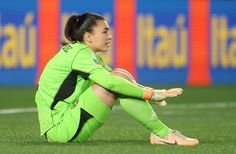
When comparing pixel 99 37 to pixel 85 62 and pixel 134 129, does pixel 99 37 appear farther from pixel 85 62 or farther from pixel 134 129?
pixel 134 129

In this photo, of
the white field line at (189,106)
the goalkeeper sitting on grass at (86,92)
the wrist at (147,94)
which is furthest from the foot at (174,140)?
the white field line at (189,106)

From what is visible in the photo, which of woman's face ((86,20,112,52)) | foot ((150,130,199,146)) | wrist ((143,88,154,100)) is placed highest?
woman's face ((86,20,112,52))

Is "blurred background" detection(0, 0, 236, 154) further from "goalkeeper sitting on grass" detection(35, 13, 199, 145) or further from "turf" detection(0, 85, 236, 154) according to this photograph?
"goalkeeper sitting on grass" detection(35, 13, 199, 145)

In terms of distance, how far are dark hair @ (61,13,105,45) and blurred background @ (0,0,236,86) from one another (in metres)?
9.93

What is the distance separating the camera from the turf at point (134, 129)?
6574 mm

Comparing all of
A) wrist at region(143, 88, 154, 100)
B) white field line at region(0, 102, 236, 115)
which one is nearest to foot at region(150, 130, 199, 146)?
wrist at region(143, 88, 154, 100)

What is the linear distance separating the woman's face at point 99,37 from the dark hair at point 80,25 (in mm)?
33

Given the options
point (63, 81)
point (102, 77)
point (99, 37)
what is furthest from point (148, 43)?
point (102, 77)

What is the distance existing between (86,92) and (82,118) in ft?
0.67

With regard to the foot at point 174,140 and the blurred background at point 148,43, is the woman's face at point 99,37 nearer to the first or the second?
the foot at point 174,140

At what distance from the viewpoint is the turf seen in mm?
6574

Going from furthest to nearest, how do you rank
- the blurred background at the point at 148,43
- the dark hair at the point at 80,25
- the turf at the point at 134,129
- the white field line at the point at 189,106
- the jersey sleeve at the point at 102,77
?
1. the blurred background at the point at 148,43
2. the white field line at the point at 189,106
3. the dark hair at the point at 80,25
4. the turf at the point at 134,129
5. the jersey sleeve at the point at 102,77

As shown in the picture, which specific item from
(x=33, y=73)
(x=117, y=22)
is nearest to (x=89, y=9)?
(x=117, y=22)

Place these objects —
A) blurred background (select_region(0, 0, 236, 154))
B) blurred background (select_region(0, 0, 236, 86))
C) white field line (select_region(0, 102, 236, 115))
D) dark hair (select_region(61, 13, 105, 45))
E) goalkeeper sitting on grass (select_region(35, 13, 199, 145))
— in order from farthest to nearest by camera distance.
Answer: blurred background (select_region(0, 0, 236, 86)) → blurred background (select_region(0, 0, 236, 154)) → white field line (select_region(0, 102, 236, 115)) → dark hair (select_region(61, 13, 105, 45)) → goalkeeper sitting on grass (select_region(35, 13, 199, 145))
